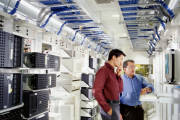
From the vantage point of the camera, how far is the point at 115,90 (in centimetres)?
250

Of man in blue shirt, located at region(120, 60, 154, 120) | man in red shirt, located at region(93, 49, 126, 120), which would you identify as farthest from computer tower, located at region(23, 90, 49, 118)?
man in blue shirt, located at region(120, 60, 154, 120)

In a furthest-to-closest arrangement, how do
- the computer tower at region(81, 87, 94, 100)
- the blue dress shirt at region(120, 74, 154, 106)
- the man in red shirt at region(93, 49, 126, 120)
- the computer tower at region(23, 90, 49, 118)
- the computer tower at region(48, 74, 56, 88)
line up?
the computer tower at region(81, 87, 94, 100), the blue dress shirt at region(120, 74, 154, 106), the computer tower at region(48, 74, 56, 88), the computer tower at region(23, 90, 49, 118), the man in red shirt at region(93, 49, 126, 120)

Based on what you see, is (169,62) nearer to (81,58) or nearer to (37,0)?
(37,0)

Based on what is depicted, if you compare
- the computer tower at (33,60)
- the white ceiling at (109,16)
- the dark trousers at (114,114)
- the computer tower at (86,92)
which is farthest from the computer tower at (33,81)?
the computer tower at (86,92)

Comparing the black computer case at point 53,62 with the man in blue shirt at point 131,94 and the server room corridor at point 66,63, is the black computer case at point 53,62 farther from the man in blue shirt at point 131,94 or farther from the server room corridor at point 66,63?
the man in blue shirt at point 131,94

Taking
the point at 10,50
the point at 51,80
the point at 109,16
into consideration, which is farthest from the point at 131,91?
the point at 109,16

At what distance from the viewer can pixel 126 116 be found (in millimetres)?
3338

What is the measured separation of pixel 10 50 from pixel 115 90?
1.41m

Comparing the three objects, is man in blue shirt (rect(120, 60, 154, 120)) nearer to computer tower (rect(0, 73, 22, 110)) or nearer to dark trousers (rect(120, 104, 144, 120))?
dark trousers (rect(120, 104, 144, 120))

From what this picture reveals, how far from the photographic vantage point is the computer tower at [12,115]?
2.04 m

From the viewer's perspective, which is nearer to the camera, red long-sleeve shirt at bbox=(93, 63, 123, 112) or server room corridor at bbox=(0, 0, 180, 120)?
server room corridor at bbox=(0, 0, 180, 120)

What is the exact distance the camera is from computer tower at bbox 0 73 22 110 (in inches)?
78.2

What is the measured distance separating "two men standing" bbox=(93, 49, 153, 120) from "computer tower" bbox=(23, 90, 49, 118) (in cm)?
86

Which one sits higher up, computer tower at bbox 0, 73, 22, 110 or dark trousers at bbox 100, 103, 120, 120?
computer tower at bbox 0, 73, 22, 110
